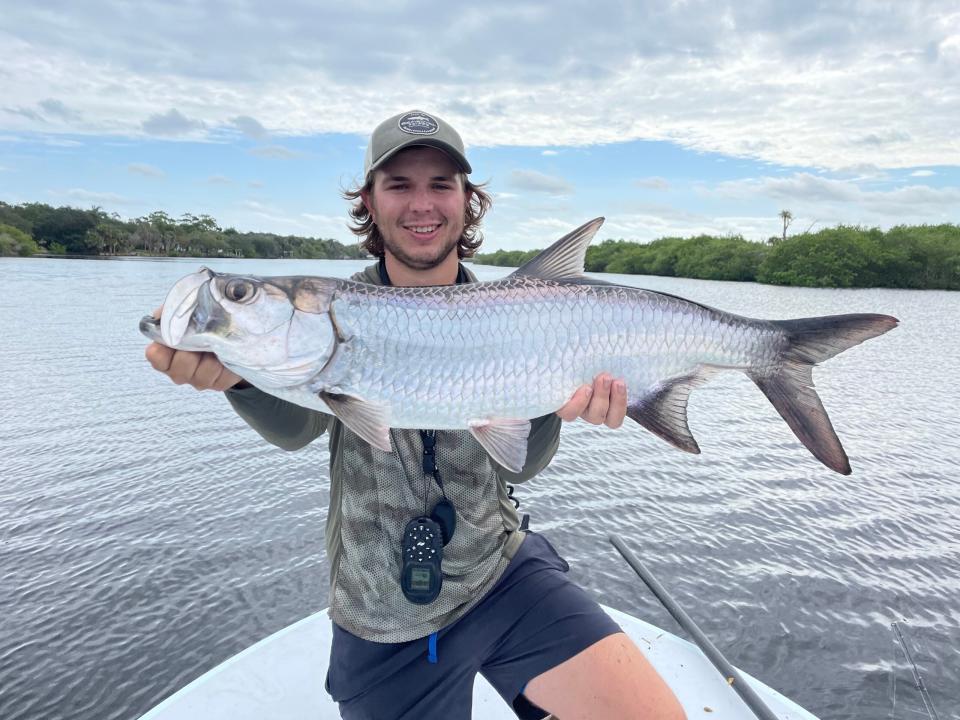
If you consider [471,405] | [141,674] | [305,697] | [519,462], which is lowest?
[141,674]

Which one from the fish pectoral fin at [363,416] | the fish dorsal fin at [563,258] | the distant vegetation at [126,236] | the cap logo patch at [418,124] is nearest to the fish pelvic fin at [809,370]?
the fish dorsal fin at [563,258]

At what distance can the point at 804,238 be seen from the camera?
58719 mm

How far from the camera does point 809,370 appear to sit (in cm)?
261

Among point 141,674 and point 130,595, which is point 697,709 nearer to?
point 141,674

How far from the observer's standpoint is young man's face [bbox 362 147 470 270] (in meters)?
3.24

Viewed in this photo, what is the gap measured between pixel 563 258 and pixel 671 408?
856mm

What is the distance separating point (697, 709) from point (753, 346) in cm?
232

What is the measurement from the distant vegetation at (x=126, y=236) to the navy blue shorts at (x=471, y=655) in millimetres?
84787

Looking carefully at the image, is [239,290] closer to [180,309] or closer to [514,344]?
[180,309]

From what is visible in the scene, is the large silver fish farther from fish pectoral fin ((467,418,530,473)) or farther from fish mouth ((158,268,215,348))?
fish mouth ((158,268,215,348))

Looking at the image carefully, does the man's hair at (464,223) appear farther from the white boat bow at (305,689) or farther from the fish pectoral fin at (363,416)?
the white boat bow at (305,689)

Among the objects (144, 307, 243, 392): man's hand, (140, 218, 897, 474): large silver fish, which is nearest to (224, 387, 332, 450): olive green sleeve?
(144, 307, 243, 392): man's hand

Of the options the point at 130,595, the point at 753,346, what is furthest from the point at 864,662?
the point at 130,595

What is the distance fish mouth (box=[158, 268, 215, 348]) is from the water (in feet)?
12.3
